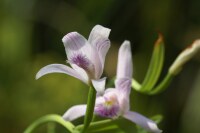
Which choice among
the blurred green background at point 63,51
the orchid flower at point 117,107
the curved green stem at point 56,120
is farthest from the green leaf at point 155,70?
the blurred green background at point 63,51

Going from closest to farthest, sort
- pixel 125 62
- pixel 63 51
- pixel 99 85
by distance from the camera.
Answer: pixel 99 85
pixel 125 62
pixel 63 51

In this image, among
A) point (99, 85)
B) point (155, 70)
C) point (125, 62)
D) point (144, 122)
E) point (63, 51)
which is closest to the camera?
point (99, 85)

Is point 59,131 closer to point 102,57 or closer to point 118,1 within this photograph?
point 118,1

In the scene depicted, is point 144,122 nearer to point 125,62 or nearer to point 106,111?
point 106,111

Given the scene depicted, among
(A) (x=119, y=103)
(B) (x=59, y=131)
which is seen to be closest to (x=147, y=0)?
(B) (x=59, y=131)

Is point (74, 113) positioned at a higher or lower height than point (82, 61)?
lower

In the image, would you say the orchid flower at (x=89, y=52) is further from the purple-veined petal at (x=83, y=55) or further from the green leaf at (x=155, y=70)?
the green leaf at (x=155, y=70)

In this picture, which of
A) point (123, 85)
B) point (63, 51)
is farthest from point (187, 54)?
point (63, 51)

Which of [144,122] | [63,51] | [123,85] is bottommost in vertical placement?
[144,122]
